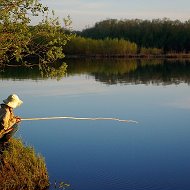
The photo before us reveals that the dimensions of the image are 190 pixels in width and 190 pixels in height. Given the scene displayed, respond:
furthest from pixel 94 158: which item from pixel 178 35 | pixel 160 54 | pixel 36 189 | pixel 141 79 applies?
pixel 178 35

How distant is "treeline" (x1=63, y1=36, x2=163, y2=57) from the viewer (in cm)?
7725

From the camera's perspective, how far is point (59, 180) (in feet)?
38.3

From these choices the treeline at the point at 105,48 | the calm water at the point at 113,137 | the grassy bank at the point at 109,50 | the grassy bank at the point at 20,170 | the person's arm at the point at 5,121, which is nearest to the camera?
the person's arm at the point at 5,121

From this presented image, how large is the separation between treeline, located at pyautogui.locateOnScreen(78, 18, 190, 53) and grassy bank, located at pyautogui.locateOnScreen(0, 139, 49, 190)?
71094 millimetres

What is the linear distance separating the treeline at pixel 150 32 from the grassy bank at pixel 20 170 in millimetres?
71094

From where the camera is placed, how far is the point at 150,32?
299 ft

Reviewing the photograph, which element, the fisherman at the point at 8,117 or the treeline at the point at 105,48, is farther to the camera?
the treeline at the point at 105,48

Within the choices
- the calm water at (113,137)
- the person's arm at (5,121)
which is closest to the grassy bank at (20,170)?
the person's arm at (5,121)

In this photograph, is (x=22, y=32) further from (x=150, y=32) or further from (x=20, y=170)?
(x=150, y=32)

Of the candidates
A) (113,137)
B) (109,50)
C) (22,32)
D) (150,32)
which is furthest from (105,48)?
(22,32)

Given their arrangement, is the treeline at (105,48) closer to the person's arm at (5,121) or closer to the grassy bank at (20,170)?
the grassy bank at (20,170)

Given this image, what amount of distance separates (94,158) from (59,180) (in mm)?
Answer: 1968

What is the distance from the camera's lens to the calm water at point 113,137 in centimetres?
1183

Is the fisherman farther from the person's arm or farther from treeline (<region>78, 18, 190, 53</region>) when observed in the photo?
treeline (<region>78, 18, 190, 53</region>)
